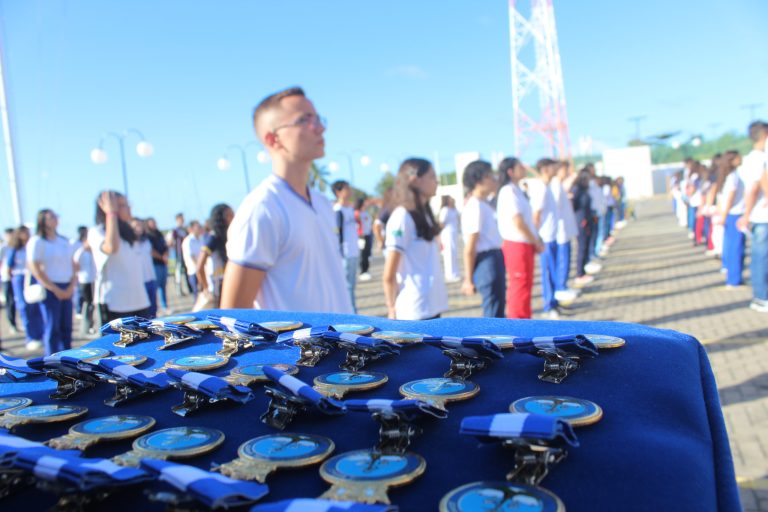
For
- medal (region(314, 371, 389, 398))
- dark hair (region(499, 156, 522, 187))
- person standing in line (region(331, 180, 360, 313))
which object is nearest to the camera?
medal (region(314, 371, 389, 398))

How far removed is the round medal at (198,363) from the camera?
43.4 inches

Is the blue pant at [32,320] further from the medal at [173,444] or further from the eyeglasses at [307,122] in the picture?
the medal at [173,444]

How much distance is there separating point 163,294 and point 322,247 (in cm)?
914

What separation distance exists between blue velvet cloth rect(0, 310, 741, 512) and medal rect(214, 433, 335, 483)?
1 cm

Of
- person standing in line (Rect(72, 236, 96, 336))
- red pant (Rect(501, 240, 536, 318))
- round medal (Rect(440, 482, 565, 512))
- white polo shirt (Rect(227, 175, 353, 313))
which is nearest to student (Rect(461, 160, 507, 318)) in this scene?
red pant (Rect(501, 240, 536, 318))

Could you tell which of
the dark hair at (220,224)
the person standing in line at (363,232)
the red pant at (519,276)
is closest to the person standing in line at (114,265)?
the dark hair at (220,224)

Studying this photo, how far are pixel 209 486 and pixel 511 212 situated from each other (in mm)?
5129

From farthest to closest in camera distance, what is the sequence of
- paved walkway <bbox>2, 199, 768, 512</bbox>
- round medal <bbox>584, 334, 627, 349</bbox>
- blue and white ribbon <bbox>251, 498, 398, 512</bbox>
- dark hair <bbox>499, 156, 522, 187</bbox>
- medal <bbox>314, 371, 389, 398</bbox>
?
dark hair <bbox>499, 156, 522, 187</bbox>, paved walkway <bbox>2, 199, 768, 512</bbox>, round medal <bbox>584, 334, 627, 349</bbox>, medal <bbox>314, 371, 389, 398</bbox>, blue and white ribbon <bbox>251, 498, 398, 512</bbox>

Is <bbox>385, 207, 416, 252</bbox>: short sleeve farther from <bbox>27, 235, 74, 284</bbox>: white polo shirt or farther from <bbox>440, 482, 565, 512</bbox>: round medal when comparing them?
<bbox>27, 235, 74, 284</bbox>: white polo shirt

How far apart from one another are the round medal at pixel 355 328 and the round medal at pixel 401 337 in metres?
0.03

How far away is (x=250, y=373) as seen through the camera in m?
1.05

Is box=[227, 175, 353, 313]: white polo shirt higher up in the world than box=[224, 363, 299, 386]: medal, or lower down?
higher up

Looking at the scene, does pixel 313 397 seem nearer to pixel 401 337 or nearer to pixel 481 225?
pixel 401 337

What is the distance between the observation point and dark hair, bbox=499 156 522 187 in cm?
583
